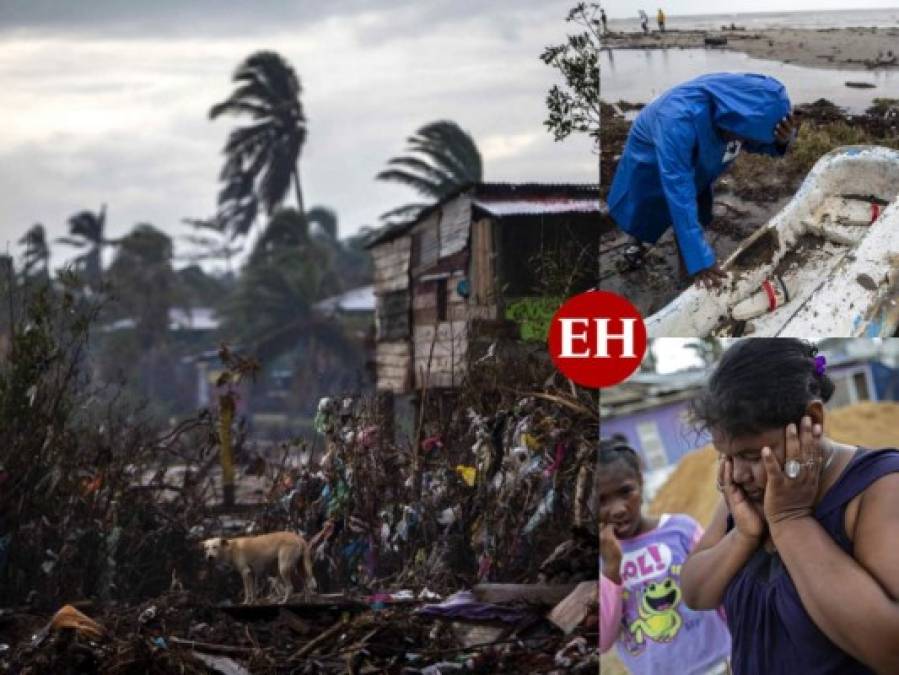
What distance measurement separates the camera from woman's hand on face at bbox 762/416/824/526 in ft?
9.79

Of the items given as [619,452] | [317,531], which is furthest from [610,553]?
[317,531]

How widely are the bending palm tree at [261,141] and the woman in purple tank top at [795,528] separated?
239cm

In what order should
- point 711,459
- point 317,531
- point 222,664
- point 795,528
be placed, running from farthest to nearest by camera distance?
point 317,531 < point 222,664 < point 711,459 < point 795,528

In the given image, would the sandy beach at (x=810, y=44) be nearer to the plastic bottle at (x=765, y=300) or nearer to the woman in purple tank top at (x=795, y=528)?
the plastic bottle at (x=765, y=300)

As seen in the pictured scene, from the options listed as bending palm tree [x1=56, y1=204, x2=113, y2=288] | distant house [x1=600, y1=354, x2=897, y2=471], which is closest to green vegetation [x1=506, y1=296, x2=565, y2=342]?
distant house [x1=600, y1=354, x2=897, y2=471]

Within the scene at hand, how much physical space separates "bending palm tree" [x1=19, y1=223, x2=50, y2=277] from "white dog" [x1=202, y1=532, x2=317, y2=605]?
125cm

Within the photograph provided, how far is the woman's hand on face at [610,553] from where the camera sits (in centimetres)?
436

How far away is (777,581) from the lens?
3078mm

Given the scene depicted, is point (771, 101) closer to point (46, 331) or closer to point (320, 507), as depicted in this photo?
point (320, 507)

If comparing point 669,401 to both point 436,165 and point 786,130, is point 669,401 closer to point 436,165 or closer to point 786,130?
point 786,130

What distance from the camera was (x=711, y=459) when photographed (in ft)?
13.2

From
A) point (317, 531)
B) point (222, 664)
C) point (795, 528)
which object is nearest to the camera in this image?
point (795, 528)

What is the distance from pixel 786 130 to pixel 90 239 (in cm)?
264

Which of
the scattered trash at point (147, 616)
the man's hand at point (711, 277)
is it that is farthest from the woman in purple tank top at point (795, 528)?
the scattered trash at point (147, 616)
